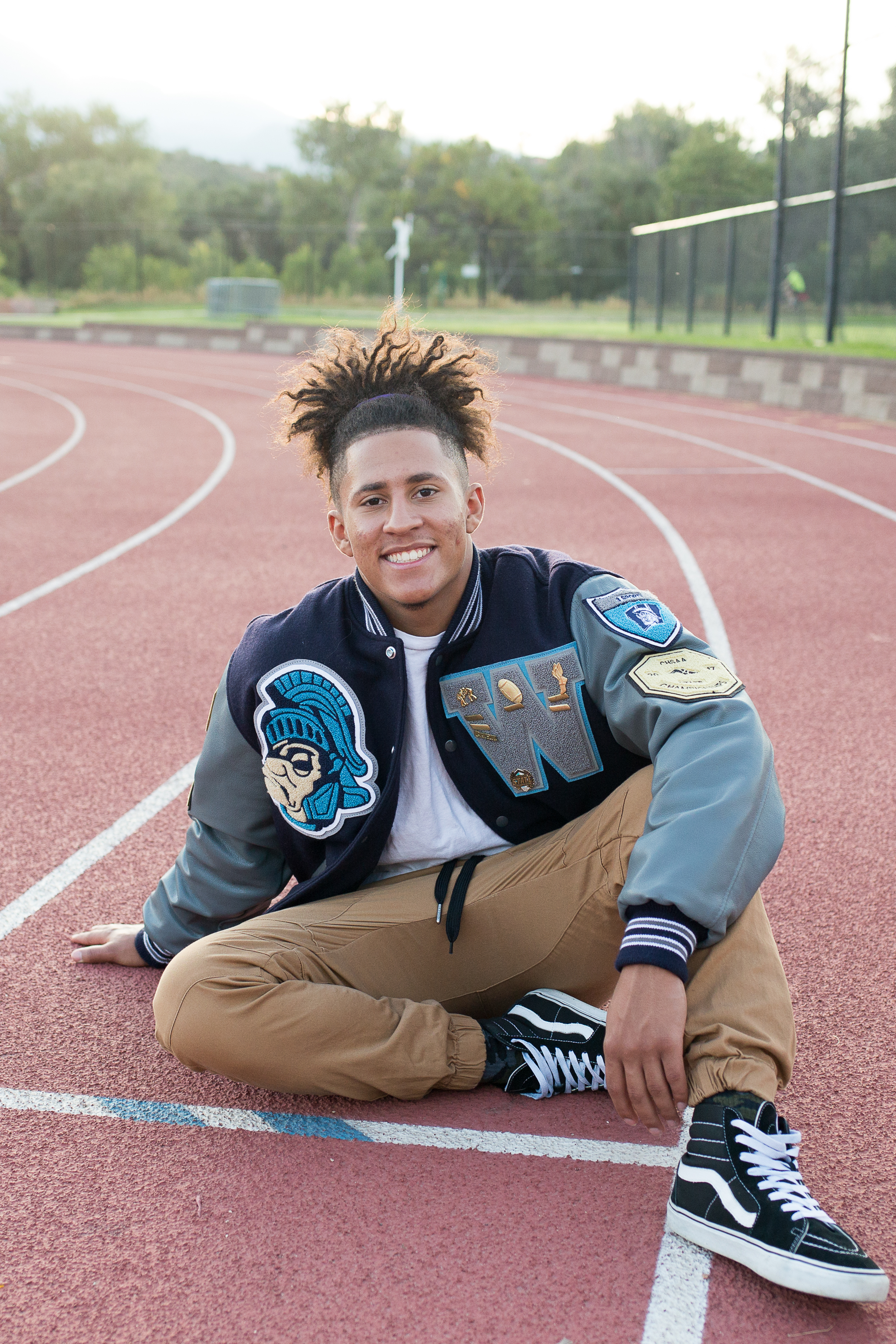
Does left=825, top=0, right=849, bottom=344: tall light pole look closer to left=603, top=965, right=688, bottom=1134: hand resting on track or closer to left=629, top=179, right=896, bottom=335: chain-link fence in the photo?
left=629, top=179, right=896, bottom=335: chain-link fence

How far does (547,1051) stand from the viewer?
8.66 feet

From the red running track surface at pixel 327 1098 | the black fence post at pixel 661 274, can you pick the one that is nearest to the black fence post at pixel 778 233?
the black fence post at pixel 661 274

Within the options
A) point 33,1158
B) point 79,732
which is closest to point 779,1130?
point 33,1158

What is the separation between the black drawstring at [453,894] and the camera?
8.84 ft

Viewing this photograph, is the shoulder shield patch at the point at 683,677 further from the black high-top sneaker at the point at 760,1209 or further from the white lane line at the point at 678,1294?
the white lane line at the point at 678,1294

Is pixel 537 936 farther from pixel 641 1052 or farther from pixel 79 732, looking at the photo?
pixel 79 732

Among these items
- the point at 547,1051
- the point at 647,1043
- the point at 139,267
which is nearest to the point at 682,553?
the point at 547,1051

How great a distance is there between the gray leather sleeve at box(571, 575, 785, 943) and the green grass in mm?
7381

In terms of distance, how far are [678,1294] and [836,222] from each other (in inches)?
684

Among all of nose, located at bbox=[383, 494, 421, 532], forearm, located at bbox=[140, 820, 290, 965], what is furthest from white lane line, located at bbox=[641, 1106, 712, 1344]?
nose, located at bbox=[383, 494, 421, 532]

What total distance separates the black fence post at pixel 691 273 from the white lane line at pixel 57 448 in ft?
36.6

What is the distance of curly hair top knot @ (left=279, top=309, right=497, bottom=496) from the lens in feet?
9.44

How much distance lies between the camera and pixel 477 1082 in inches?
104

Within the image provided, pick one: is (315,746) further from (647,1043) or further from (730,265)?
(730,265)
